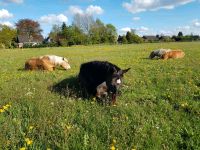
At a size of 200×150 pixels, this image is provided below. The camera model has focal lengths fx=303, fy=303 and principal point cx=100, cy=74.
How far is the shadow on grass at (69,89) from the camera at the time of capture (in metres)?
9.72

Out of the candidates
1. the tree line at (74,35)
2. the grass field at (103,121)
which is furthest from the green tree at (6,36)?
the grass field at (103,121)

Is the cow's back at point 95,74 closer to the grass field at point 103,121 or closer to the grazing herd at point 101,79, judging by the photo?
the grazing herd at point 101,79

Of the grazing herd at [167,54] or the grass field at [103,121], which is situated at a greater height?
the grazing herd at [167,54]

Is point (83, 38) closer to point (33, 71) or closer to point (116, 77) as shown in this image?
point (33, 71)

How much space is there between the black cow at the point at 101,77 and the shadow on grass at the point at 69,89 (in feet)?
0.83

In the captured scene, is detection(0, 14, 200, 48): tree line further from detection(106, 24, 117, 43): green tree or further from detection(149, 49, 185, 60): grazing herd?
detection(149, 49, 185, 60): grazing herd

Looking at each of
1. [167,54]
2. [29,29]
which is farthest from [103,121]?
[29,29]

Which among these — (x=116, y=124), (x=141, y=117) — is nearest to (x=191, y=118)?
(x=141, y=117)

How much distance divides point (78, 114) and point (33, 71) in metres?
9.10

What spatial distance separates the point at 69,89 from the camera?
34.6 feet

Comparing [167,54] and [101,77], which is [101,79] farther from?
[167,54]

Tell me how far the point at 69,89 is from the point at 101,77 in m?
1.60

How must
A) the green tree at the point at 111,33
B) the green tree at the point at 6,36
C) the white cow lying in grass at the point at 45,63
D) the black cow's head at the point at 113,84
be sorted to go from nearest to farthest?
the black cow's head at the point at 113,84
the white cow lying in grass at the point at 45,63
the green tree at the point at 6,36
the green tree at the point at 111,33

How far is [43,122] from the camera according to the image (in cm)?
686
